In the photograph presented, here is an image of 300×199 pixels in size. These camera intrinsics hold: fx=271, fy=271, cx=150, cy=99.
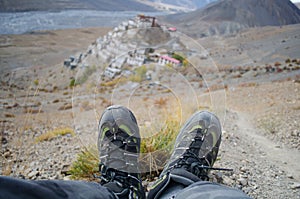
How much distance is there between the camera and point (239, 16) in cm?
602

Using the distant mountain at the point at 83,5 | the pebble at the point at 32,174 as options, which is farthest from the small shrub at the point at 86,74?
the distant mountain at the point at 83,5

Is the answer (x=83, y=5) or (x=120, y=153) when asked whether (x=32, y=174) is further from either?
(x=83, y=5)

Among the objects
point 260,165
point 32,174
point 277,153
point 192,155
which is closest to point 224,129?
point 277,153

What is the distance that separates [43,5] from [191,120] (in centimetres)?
2185

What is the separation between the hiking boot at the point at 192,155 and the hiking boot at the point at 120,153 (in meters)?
0.06

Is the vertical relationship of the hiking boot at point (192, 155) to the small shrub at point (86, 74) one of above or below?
below

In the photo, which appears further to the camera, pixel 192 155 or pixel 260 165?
pixel 260 165

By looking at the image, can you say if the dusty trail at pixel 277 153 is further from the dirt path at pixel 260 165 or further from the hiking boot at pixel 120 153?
the hiking boot at pixel 120 153

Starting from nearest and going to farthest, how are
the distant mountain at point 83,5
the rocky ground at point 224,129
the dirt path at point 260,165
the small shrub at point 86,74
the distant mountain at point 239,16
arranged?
the dirt path at point 260,165 < the rocky ground at point 224,129 < the small shrub at point 86,74 < the distant mountain at point 239,16 < the distant mountain at point 83,5

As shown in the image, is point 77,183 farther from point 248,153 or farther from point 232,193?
point 248,153

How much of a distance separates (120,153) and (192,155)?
8.1 inches

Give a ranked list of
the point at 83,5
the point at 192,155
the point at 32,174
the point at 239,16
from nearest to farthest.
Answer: the point at 192,155, the point at 32,174, the point at 239,16, the point at 83,5

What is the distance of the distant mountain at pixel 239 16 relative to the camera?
2847 mm

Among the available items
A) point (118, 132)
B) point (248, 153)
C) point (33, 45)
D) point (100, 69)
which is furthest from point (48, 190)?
point (33, 45)
